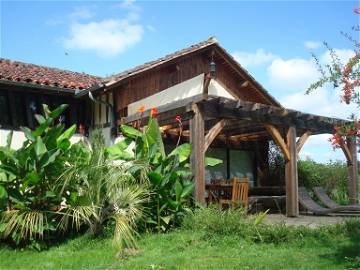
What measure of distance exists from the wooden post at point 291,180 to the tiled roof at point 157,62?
13.0 feet

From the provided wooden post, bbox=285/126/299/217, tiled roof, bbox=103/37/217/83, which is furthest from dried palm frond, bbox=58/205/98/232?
wooden post, bbox=285/126/299/217

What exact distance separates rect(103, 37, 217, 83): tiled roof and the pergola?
124cm

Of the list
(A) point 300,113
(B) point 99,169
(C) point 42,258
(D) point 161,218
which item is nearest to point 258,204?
(A) point 300,113

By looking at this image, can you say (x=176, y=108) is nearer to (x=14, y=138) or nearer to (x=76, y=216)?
(x=76, y=216)

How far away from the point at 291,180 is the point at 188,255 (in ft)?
19.1

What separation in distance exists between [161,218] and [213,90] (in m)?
7.06

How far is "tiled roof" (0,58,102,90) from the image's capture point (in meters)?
11.5

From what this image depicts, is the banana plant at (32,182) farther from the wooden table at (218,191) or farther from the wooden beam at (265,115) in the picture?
the wooden table at (218,191)

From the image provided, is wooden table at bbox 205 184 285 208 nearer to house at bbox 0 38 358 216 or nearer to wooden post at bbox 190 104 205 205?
house at bbox 0 38 358 216

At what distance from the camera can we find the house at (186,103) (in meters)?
9.96

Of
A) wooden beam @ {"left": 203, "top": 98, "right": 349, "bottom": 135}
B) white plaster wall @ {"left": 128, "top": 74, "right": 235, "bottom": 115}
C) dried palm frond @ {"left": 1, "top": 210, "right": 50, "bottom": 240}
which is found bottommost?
dried palm frond @ {"left": 1, "top": 210, "right": 50, "bottom": 240}

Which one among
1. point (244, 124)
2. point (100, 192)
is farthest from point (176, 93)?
point (100, 192)

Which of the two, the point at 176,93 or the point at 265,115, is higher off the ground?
the point at 176,93

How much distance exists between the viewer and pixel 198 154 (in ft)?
30.7
